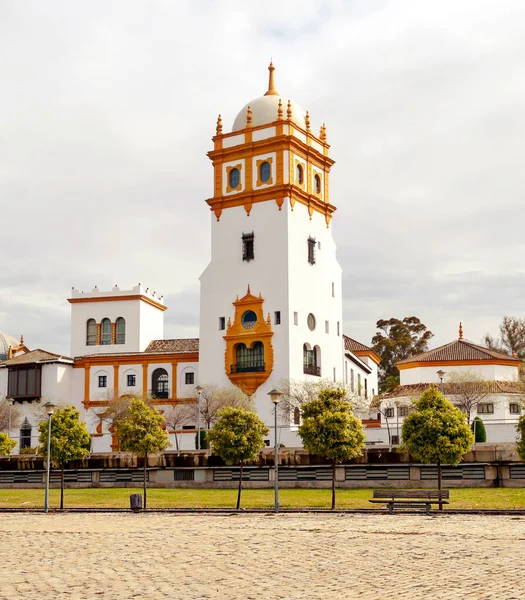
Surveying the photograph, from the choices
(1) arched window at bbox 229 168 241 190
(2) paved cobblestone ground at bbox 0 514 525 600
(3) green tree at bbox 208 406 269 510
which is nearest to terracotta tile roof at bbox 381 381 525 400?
(1) arched window at bbox 229 168 241 190

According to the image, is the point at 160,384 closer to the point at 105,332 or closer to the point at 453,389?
the point at 105,332

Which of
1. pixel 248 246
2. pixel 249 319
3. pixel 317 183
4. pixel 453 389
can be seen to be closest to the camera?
pixel 453 389

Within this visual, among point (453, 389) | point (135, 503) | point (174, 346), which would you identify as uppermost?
point (174, 346)

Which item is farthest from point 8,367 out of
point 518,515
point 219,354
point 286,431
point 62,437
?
point 518,515

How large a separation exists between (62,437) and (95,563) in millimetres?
21867

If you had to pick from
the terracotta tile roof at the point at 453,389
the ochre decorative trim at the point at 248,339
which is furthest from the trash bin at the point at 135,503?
the terracotta tile roof at the point at 453,389

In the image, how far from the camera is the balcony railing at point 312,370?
6940 cm

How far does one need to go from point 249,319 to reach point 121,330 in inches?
564

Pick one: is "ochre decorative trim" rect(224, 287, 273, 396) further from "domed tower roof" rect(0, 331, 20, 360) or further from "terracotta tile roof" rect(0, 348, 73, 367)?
"domed tower roof" rect(0, 331, 20, 360)

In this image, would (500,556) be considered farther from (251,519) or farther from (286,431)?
(286,431)

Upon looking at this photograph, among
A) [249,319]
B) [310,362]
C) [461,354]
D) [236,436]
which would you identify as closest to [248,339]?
[249,319]

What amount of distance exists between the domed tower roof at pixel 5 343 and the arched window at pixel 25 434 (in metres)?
25.4

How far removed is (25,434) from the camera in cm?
7394

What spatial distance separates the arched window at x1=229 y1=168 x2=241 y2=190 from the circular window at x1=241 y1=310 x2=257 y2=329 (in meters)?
10.6
